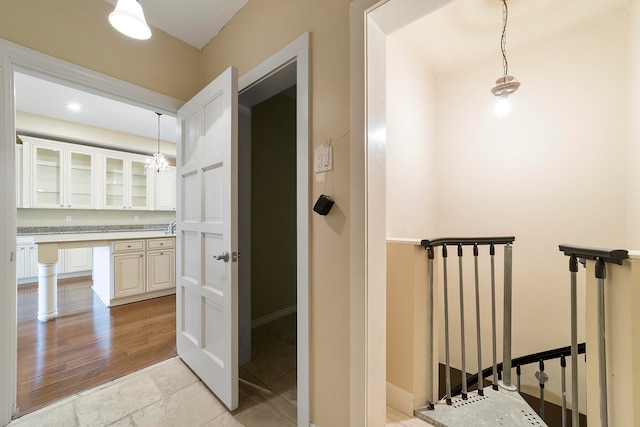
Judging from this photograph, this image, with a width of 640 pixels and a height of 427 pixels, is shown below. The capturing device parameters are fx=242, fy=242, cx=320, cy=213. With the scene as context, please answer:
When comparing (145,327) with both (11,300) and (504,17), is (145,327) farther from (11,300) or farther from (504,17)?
(504,17)

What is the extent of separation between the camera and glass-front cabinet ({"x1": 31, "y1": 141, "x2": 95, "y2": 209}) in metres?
3.97

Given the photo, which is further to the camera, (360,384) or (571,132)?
(571,132)

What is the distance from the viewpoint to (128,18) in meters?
1.12

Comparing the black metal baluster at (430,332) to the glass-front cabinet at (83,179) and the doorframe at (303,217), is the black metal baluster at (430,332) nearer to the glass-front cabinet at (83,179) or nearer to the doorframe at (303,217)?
the doorframe at (303,217)

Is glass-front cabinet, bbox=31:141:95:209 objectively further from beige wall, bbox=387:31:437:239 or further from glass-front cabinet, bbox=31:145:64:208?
beige wall, bbox=387:31:437:239

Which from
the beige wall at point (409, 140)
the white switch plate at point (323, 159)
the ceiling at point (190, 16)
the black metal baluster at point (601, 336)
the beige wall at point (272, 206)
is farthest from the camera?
the beige wall at point (272, 206)

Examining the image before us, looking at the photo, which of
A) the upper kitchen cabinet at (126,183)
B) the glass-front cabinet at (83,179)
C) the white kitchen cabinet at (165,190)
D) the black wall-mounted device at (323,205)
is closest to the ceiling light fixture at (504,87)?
the black wall-mounted device at (323,205)

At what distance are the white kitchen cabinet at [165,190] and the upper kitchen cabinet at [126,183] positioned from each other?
0.47 feet

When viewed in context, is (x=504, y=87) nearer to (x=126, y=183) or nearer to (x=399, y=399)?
(x=399, y=399)

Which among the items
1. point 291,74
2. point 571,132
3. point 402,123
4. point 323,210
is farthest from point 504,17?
point 323,210

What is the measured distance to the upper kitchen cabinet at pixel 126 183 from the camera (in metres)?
4.64

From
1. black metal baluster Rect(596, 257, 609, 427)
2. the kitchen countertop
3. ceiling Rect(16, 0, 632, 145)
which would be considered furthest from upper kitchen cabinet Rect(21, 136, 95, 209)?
black metal baluster Rect(596, 257, 609, 427)

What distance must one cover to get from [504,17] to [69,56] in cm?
316

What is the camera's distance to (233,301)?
144 cm
